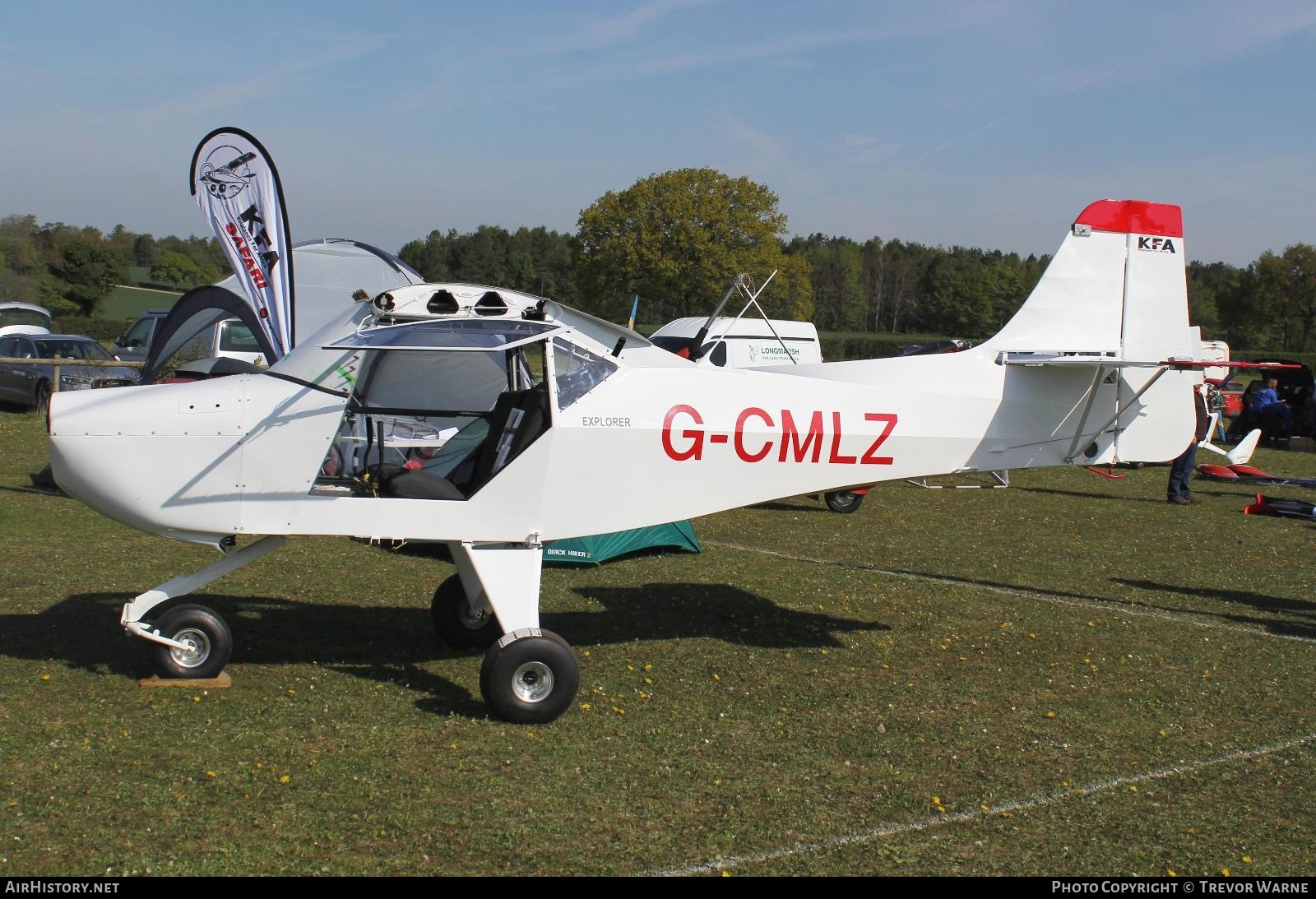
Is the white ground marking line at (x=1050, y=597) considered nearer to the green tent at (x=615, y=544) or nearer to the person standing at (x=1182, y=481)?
the green tent at (x=615, y=544)

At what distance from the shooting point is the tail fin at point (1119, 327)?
24.6 feet

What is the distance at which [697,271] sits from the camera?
50188 mm

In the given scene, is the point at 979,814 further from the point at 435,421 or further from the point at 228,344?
the point at 228,344

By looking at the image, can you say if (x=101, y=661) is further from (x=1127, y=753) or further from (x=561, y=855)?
(x=1127, y=753)

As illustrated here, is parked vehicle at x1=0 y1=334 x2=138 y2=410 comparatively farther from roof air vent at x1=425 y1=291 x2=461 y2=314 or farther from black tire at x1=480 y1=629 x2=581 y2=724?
black tire at x1=480 y1=629 x2=581 y2=724

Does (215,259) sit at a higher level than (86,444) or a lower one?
higher

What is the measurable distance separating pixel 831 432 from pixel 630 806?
2.82 metres

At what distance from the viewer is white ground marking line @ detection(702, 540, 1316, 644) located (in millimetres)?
8469

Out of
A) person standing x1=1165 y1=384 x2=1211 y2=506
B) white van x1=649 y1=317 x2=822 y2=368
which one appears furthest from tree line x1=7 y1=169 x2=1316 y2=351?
person standing x1=1165 y1=384 x2=1211 y2=506

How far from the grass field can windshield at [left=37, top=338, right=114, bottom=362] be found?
600 inches

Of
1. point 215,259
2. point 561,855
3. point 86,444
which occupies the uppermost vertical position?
point 215,259

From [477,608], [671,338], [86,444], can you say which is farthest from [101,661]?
[671,338]

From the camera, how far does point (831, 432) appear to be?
6.78 metres

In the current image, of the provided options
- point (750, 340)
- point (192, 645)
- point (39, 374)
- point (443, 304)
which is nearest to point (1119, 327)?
point (443, 304)
